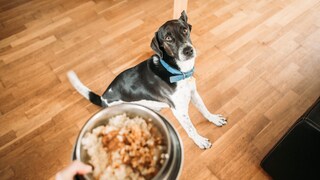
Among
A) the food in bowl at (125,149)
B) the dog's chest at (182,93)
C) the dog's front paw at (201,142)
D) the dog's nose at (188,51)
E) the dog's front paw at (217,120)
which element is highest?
the food in bowl at (125,149)

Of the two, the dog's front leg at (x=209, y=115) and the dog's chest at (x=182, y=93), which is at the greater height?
the dog's chest at (x=182, y=93)

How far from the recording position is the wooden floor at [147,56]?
2.13 meters

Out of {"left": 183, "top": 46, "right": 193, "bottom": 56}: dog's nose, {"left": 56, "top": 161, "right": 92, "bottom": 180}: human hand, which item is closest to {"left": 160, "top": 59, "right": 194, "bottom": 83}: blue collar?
{"left": 183, "top": 46, "right": 193, "bottom": 56}: dog's nose

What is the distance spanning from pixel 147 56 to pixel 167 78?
1.00 m

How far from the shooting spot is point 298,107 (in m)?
2.33

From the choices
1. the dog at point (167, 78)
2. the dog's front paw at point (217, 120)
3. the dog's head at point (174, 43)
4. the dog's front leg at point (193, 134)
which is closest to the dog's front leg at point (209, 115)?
the dog's front paw at point (217, 120)

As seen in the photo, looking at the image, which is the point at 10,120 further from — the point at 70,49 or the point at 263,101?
the point at 263,101

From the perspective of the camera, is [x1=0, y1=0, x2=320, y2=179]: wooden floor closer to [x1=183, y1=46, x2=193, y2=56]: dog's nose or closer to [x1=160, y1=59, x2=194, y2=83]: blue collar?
[x1=160, y1=59, x2=194, y2=83]: blue collar

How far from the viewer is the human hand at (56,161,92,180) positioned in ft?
2.65

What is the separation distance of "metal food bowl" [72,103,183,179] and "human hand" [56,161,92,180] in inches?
1.0

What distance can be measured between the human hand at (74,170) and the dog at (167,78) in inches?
43.3

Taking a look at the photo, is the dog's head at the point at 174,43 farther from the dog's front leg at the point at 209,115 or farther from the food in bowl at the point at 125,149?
the food in bowl at the point at 125,149

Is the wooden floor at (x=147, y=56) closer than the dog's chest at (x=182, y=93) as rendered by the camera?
No

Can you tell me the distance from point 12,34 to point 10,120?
1.29 meters
